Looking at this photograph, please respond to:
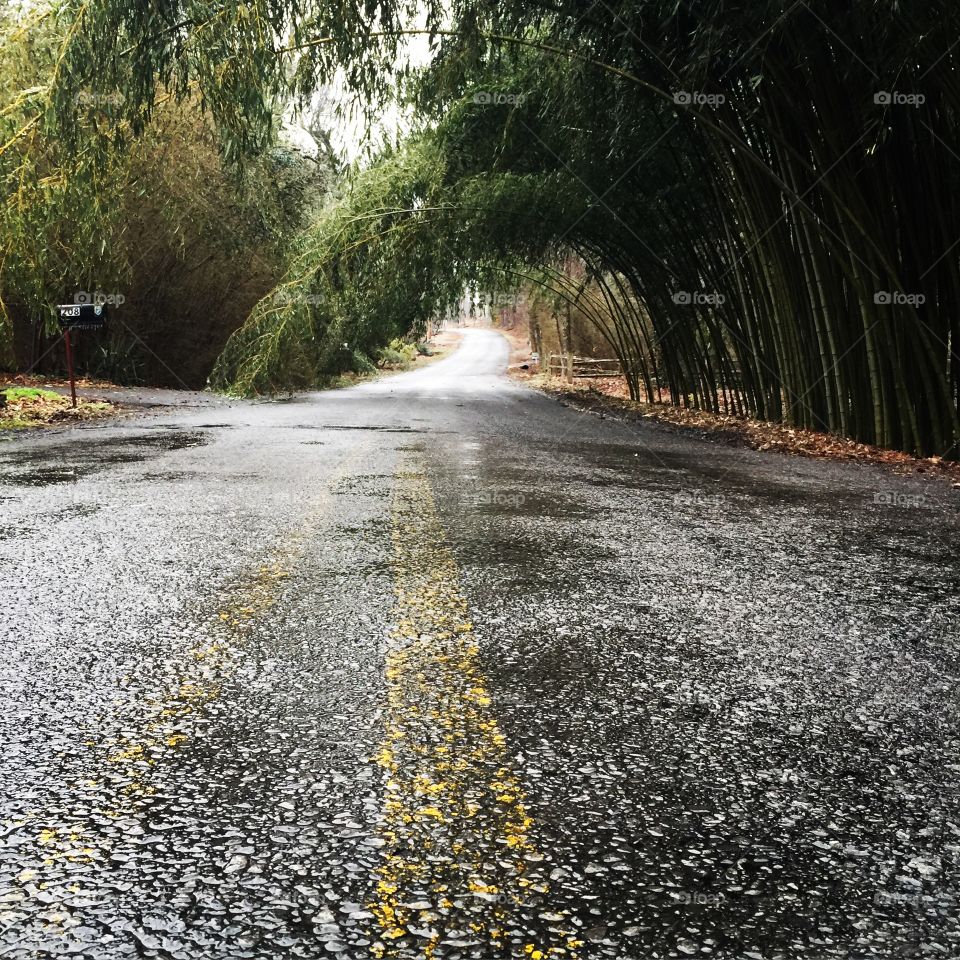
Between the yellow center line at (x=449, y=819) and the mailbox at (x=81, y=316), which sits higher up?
the mailbox at (x=81, y=316)

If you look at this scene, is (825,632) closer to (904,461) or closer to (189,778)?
(189,778)

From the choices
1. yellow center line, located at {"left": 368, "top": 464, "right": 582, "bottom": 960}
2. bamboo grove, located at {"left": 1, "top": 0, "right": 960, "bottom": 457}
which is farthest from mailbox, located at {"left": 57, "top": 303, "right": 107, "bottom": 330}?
yellow center line, located at {"left": 368, "top": 464, "right": 582, "bottom": 960}

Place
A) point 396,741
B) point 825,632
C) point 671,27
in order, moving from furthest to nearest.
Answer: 1. point 671,27
2. point 825,632
3. point 396,741

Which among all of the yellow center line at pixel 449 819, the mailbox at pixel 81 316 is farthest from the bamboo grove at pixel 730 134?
the yellow center line at pixel 449 819

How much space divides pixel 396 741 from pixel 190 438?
9112mm

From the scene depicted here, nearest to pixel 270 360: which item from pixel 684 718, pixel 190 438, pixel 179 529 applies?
pixel 190 438

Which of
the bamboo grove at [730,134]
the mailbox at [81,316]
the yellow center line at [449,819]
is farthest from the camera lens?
the mailbox at [81,316]

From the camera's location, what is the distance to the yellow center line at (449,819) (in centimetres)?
166

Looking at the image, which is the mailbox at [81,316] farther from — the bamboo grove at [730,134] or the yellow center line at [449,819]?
the yellow center line at [449,819]

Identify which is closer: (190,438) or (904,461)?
(904,461)

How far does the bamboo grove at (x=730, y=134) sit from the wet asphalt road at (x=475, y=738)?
13.8 ft

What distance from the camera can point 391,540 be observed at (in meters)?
5.15

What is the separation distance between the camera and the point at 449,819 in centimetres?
205

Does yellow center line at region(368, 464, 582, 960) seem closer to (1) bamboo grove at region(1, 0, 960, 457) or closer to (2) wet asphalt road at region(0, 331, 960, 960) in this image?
(2) wet asphalt road at region(0, 331, 960, 960)
